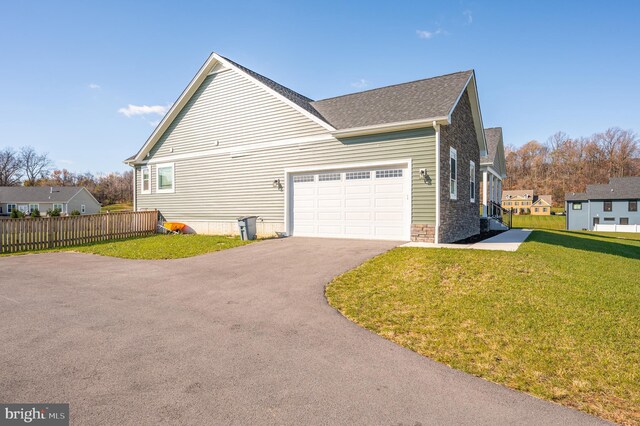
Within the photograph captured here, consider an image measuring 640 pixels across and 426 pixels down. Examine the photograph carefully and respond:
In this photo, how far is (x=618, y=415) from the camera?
2529 millimetres

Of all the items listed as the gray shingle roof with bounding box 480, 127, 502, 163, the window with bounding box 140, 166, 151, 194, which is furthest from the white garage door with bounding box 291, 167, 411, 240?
the gray shingle roof with bounding box 480, 127, 502, 163

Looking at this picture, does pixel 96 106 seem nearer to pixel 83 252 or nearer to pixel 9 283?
pixel 83 252

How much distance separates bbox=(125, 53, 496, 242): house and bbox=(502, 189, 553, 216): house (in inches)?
2825

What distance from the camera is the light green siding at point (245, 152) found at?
10906mm

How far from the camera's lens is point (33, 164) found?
255 ft

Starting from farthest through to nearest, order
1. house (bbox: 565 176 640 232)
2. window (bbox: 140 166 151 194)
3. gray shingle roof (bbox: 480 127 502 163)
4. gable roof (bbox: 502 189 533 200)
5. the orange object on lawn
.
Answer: gable roof (bbox: 502 189 533 200) → house (bbox: 565 176 640 232) → gray shingle roof (bbox: 480 127 502 163) → window (bbox: 140 166 151 194) → the orange object on lawn

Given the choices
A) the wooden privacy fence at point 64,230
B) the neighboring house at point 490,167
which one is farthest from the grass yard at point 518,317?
the wooden privacy fence at point 64,230

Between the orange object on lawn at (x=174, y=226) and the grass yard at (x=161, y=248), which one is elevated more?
the orange object on lawn at (x=174, y=226)

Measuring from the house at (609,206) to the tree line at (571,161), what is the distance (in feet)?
65.6

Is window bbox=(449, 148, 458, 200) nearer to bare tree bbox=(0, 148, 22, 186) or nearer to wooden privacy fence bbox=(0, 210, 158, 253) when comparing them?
wooden privacy fence bbox=(0, 210, 158, 253)

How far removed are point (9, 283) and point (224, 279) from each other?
15.0ft

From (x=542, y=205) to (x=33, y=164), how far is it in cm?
12333

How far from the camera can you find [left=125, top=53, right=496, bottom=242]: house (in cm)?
1080

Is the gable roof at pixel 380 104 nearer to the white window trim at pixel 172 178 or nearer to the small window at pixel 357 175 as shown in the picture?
the white window trim at pixel 172 178
